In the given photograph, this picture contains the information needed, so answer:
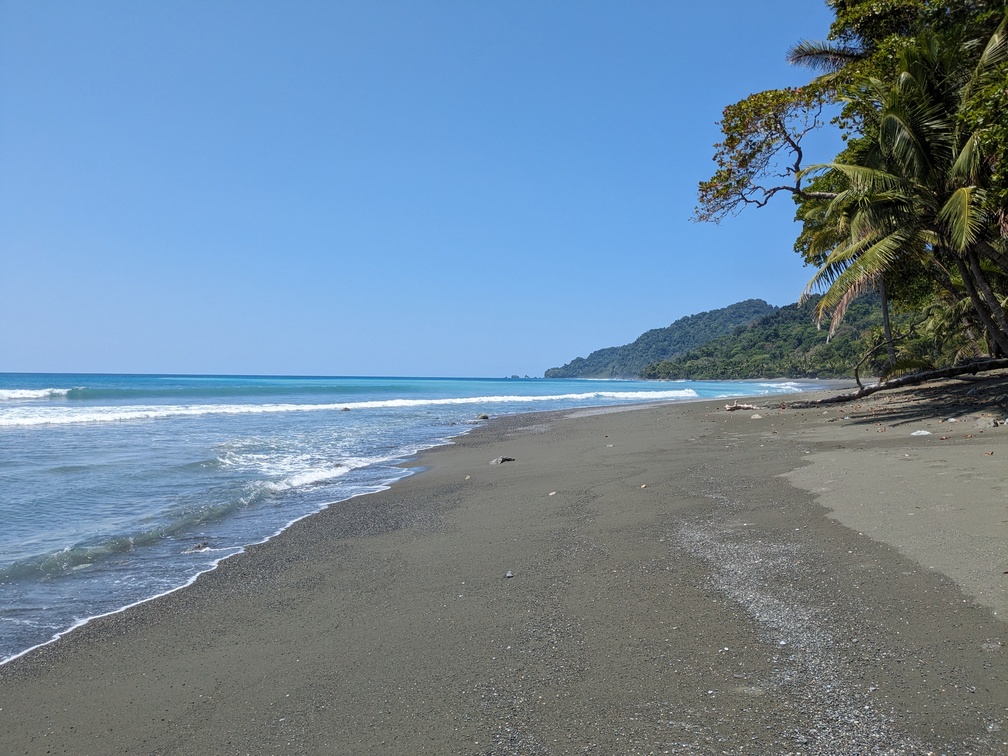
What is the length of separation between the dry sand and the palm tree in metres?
6.56

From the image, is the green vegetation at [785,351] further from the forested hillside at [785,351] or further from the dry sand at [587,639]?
the dry sand at [587,639]

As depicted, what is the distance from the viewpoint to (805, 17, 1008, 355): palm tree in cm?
1060

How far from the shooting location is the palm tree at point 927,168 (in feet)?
34.8

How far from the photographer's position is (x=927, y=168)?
448 inches

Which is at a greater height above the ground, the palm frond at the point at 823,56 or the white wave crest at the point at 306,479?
the palm frond at the point at 823,56

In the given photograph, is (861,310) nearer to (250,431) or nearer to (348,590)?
(250,431)

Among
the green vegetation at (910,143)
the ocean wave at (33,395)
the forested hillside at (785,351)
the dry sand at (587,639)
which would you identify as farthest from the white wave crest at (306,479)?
the forested hillside at (785,351)

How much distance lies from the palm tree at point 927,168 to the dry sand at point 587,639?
6556 millimetres

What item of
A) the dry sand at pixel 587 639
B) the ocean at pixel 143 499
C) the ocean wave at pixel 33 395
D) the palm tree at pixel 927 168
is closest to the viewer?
the dry sand at pixel 587 639

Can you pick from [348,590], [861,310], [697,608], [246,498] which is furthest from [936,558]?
[861,310]

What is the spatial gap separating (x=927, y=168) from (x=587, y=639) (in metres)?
12.2

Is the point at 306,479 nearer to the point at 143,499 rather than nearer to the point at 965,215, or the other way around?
the point at 143,499

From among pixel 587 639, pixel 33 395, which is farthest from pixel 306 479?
pixel 33 395

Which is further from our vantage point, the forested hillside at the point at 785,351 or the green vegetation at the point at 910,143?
the forested hillside at the point at 785,351
